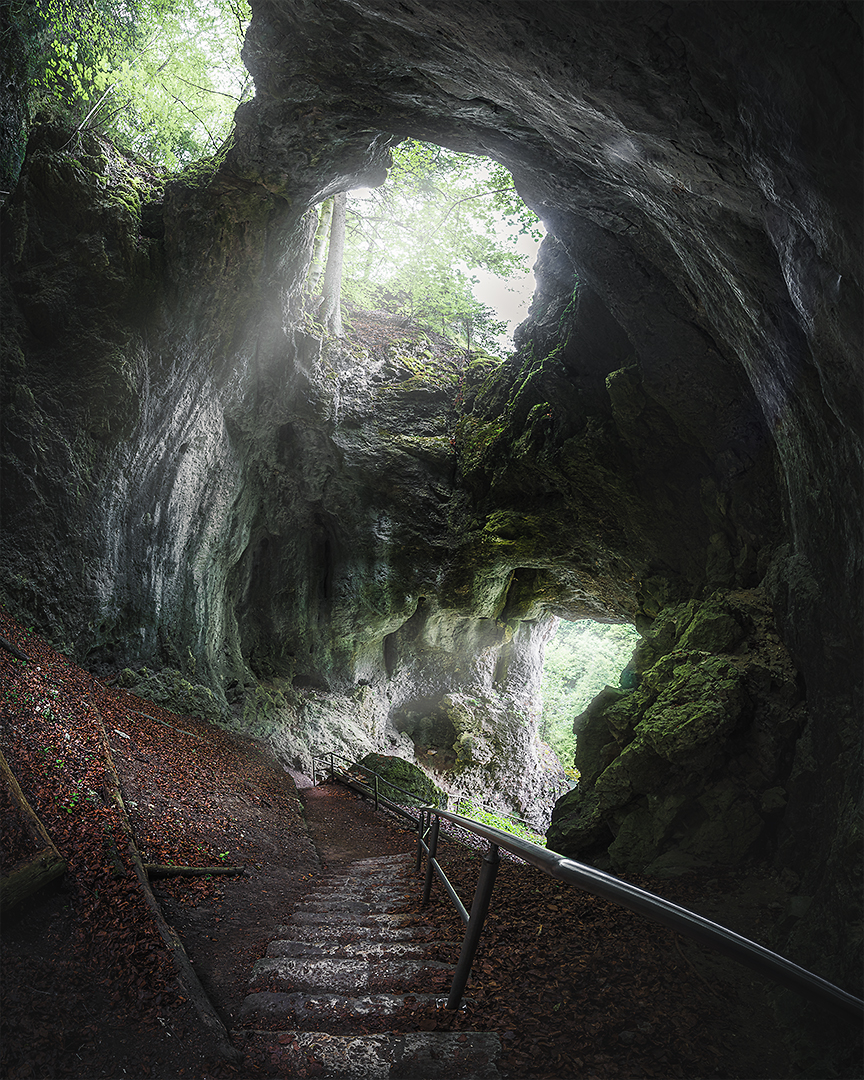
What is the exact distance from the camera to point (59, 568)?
902cm

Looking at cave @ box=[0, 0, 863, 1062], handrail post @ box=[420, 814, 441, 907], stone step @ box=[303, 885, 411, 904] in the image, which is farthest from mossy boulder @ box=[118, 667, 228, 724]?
handrail post @ box=[420, 814, 441, 907]

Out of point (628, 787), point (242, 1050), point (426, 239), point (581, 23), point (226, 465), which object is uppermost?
point (426, 239)

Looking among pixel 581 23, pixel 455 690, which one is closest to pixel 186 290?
pixel 581 23

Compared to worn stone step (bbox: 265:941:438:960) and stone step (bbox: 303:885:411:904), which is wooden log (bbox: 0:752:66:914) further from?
stone step (bbox: 303:885:411:904)

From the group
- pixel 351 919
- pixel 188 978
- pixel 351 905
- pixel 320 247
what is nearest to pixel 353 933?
pixel 351 919

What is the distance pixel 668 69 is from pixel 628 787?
6523 millimetres

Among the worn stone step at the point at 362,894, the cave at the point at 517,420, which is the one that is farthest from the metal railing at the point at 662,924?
the worn stone step at the point at 362,894

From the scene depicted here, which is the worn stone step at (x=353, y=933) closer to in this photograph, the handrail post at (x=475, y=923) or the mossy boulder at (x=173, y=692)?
the handrail post at (x=475, y=923)

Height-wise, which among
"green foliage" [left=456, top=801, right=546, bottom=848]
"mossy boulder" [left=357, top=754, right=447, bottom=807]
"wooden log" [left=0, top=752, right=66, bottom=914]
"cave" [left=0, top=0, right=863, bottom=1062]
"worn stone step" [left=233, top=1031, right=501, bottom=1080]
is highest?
"cave" [left=0, top=0, right=863, bottom=1062]

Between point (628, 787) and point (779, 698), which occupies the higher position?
point (779, 698)

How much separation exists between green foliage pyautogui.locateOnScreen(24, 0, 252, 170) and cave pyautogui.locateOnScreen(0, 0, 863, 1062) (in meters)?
0.61

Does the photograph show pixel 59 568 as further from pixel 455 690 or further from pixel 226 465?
pixel 455 690

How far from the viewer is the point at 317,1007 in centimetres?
248

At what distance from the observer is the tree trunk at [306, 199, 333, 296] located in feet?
48.7
